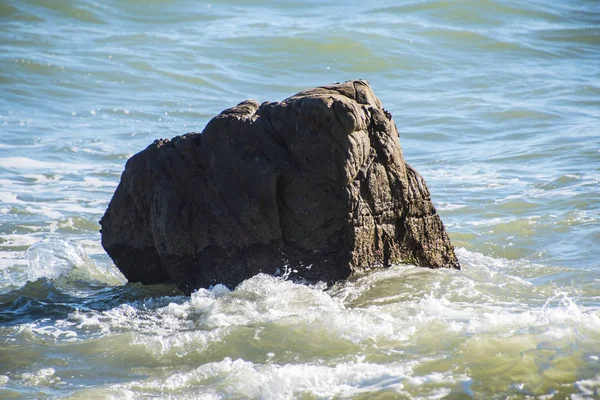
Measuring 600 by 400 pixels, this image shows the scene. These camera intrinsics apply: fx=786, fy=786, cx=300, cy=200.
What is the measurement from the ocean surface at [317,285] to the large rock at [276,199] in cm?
20

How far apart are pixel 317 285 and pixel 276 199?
24.7 inches

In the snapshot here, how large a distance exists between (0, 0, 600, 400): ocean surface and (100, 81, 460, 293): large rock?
20 centimetres

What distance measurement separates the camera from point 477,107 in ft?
44.5

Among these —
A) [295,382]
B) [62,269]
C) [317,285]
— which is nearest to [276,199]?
[317,285]

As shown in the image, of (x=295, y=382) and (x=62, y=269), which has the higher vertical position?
(x=62, y=269)

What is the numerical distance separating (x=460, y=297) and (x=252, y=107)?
1.98 meters

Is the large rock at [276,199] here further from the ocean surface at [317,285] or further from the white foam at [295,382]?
the white foam at [295,382]

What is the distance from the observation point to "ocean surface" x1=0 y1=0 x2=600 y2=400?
4.29 m

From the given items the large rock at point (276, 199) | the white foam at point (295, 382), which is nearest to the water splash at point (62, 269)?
the large rock at point (276, 199)

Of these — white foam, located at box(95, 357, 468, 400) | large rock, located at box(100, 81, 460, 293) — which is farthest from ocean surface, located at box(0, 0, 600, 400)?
large rock, located at box(100, 81, 460, 293)

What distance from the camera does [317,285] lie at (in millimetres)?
5184

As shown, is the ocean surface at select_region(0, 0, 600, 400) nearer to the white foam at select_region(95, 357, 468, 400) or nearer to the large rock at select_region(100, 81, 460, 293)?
the white foam at select_region(95, 357, 468, 400)

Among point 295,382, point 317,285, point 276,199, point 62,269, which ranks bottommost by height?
point 295,382

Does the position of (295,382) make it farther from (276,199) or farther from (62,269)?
(62,269)
